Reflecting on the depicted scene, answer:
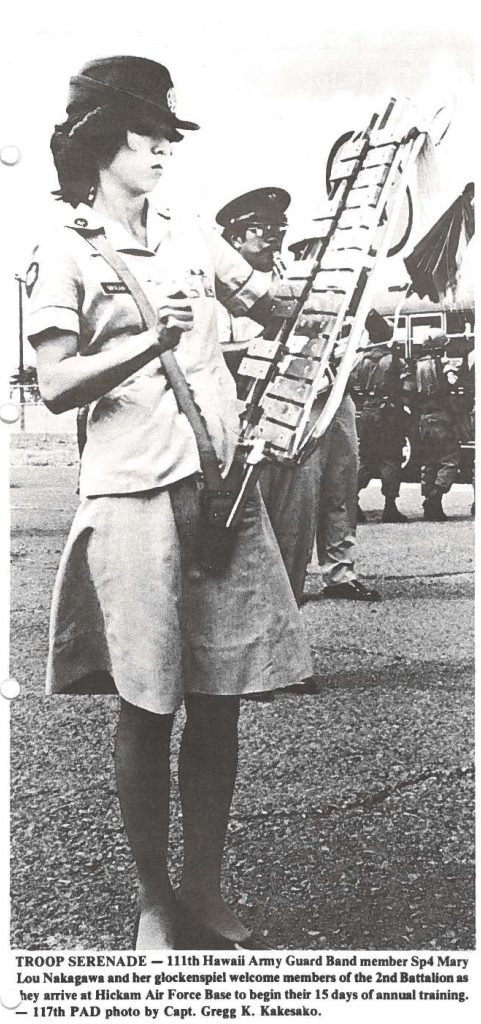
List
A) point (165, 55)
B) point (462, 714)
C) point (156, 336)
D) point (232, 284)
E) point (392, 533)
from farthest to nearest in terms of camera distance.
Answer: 1. point (392, 533)
2. point (462, 714)
3. point (165, 55)
4. point (232, 284)
5. point (156, 336)

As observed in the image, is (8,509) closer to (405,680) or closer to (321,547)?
(321,547)

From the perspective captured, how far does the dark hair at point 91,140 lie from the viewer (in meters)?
2.21

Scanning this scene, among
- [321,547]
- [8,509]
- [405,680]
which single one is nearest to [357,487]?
[321,547]

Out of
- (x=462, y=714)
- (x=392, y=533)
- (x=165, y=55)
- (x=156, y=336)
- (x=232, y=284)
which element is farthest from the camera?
(x=392, y=533)

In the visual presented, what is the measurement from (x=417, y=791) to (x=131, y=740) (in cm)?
87

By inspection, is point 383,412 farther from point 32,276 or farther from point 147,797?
point 147,797

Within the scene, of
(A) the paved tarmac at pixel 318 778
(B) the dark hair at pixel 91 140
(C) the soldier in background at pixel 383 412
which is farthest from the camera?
(C) the soldier in background at pixel 383 412

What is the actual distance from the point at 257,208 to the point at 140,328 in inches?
24.1

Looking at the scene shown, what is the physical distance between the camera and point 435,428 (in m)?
2.94

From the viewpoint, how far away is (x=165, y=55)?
2.60m

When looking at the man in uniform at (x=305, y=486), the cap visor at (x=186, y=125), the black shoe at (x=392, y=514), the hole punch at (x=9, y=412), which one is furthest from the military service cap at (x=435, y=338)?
the hole punch at (x=9, y=412)

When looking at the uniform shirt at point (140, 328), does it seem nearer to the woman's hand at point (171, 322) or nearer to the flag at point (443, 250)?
the woman's hand at point (171, 322)

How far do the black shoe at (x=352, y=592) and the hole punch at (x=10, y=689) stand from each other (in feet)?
2.84

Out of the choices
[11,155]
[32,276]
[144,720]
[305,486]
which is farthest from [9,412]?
[144,720]
